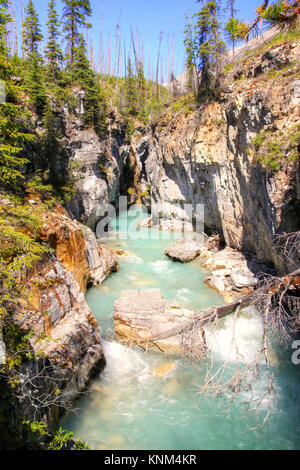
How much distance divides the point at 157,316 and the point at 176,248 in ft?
22.8

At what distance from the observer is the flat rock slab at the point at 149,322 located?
8031 mm

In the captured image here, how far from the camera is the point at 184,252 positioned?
14.8 m

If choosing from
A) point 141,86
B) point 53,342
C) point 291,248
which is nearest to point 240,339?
point 291,248

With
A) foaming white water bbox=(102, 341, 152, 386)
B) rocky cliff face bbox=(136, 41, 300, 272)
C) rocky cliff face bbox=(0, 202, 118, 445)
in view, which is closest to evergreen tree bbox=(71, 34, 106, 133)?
rocky cliff face bbox=(136, 41, 300, 272)

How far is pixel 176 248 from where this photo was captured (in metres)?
15.1

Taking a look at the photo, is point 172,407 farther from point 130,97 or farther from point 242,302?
point 130,97

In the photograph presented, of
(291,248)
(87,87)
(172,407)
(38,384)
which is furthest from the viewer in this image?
(87,87)

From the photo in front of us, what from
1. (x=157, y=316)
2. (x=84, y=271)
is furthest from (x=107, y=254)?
(x=157, y=316)

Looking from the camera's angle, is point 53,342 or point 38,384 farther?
point 53,342

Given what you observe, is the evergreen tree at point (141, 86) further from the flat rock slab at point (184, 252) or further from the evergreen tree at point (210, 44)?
the flat rock slab at point (184, 252)

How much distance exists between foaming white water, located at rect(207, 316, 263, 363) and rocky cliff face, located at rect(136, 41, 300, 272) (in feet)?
7.67

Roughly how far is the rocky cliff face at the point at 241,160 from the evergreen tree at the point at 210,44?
1.00 m

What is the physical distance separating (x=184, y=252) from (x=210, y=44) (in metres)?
12.8
